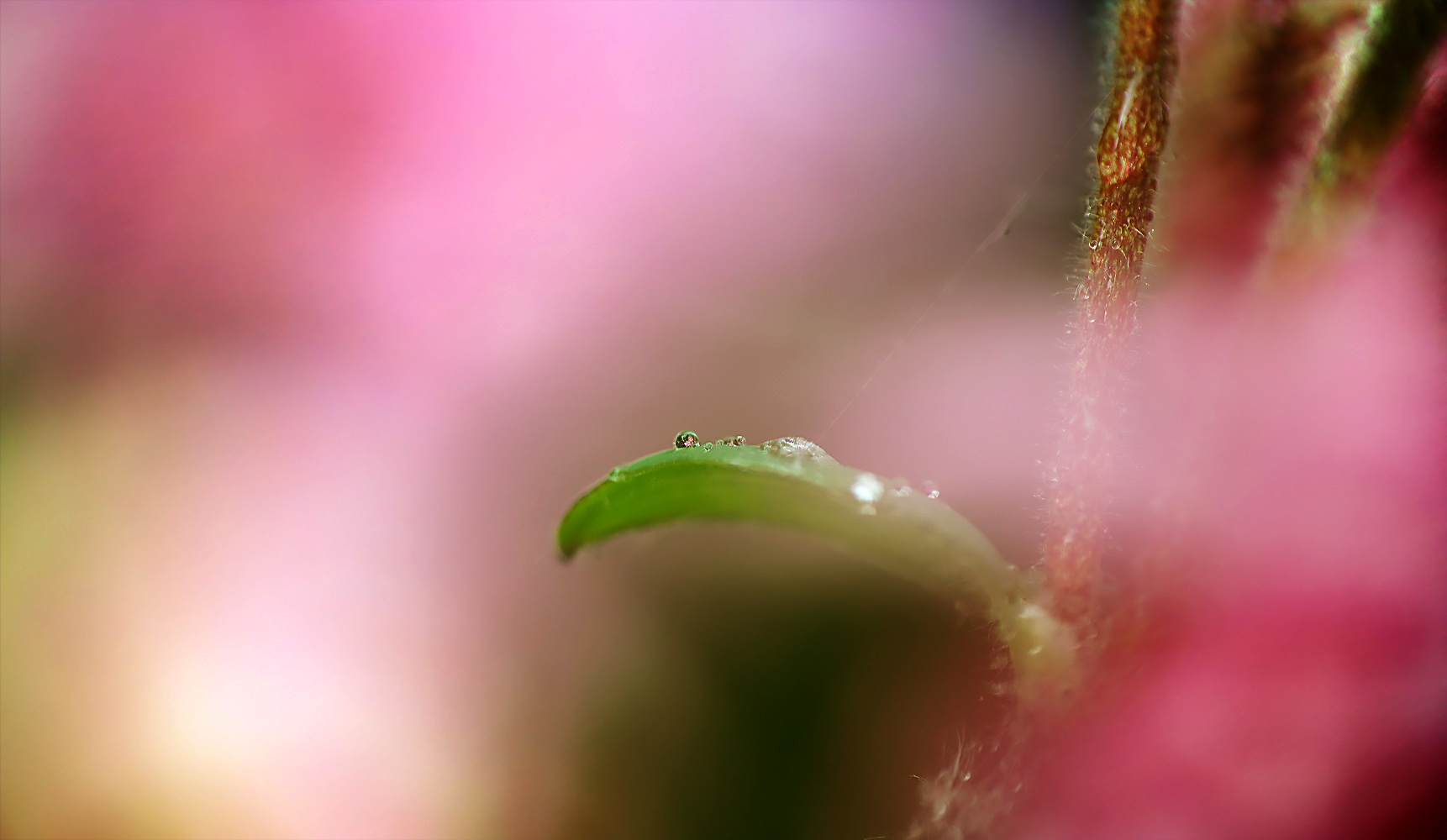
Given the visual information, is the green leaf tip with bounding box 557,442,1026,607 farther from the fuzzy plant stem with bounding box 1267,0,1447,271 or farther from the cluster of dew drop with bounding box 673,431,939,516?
the fuzzy plant stem with bounding box 1267,0,1447,271

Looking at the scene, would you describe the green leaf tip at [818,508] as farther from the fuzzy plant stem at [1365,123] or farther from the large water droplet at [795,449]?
the fuzzy plant stem at [1365,123]

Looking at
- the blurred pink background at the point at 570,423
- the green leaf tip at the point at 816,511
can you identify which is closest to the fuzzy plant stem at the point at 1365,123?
the blurred pink background at the point at 570,423

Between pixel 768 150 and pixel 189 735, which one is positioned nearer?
pixel 189 735

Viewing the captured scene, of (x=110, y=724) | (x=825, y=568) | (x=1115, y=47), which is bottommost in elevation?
(x=110, y=724)

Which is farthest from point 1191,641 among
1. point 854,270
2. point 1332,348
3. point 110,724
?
point 110,724

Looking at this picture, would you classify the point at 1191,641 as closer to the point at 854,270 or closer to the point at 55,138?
the point at 854,270

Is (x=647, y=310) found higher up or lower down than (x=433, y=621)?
higher up
